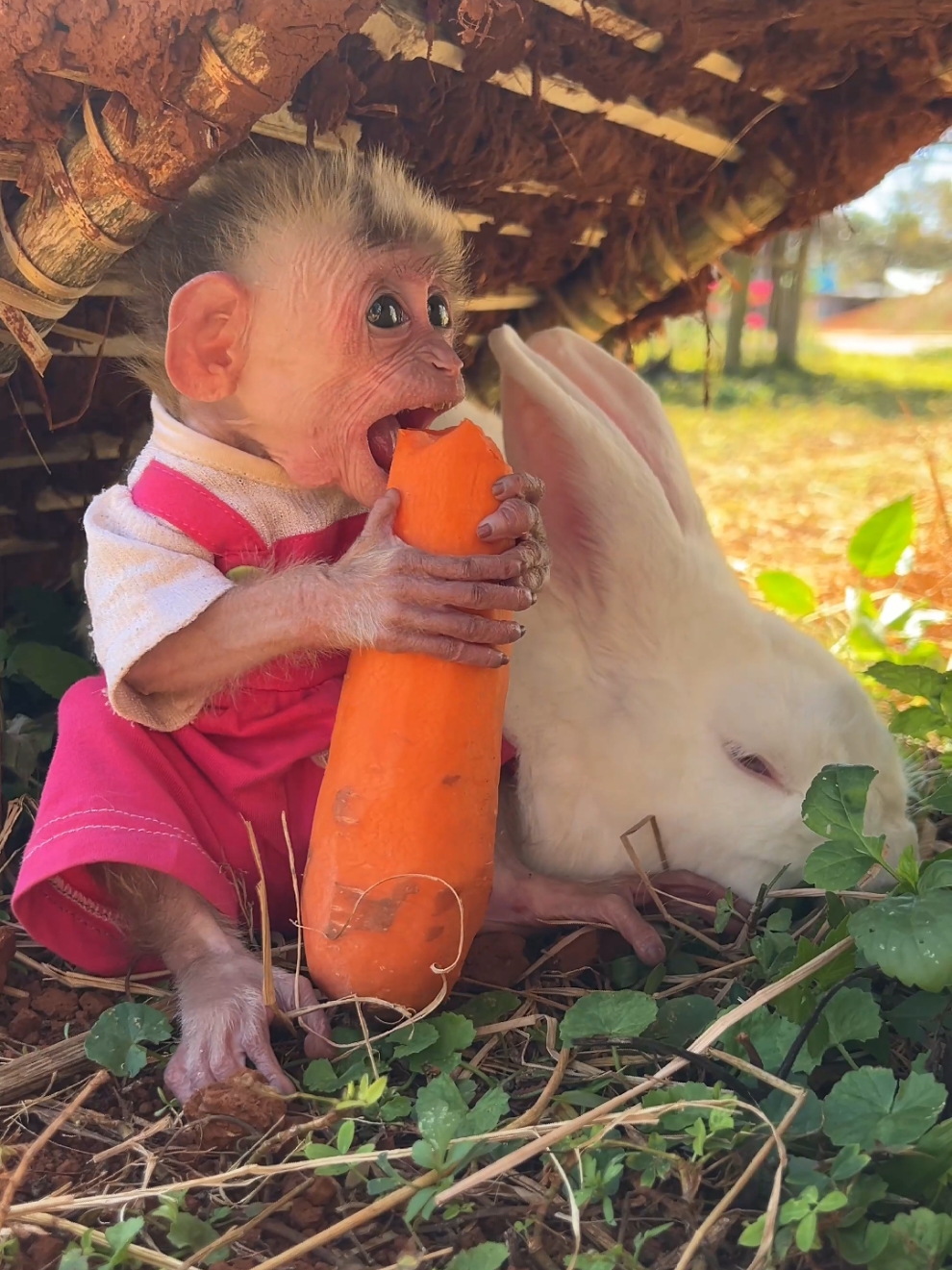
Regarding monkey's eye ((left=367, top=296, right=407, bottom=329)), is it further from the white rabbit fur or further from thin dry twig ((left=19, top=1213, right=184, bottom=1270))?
thin dry twig ((left=19, top=1213, right=184, bottom=1270))

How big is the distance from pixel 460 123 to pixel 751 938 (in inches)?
68.3

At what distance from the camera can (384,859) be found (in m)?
1.85

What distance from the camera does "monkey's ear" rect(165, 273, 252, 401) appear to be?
201 cm

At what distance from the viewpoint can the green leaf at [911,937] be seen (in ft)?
4.90

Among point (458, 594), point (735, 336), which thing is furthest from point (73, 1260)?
point (735, 336)

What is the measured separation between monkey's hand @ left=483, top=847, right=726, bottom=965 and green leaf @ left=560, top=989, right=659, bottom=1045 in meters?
0.35

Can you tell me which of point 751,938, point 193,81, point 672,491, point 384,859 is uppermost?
point 193,81

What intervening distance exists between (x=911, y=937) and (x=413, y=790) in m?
0.71

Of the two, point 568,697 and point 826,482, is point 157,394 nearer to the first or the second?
point 568,697

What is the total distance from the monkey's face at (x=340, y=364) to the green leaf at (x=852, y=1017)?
3.40 feet

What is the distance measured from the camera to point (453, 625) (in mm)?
1813

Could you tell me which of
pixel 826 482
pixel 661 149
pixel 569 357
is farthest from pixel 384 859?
pixel 826 482

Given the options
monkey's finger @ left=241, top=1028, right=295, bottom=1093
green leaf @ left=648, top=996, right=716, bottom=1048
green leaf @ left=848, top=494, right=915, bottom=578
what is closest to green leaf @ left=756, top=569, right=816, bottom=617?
green leaf @ left=848, top=494, right=915, bottom=578

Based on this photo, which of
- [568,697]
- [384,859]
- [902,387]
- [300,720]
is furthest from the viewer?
[902,387]
